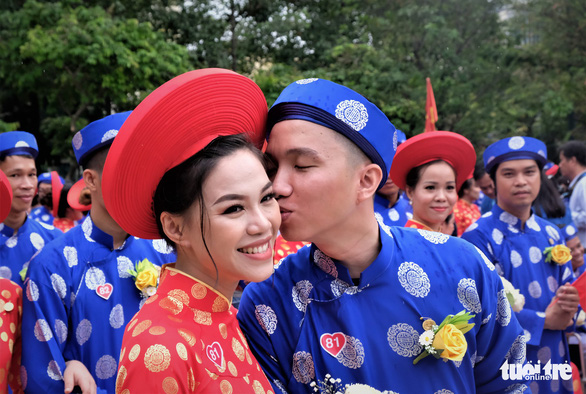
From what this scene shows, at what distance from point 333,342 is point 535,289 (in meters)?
2.41

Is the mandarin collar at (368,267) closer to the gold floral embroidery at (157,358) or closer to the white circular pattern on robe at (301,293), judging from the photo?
the white circular pattern on robe at (301,293)

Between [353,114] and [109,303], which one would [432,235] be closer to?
[353,114]

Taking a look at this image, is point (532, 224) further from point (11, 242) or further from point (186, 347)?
point (11, 242)

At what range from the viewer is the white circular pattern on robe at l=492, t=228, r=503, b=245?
404cm

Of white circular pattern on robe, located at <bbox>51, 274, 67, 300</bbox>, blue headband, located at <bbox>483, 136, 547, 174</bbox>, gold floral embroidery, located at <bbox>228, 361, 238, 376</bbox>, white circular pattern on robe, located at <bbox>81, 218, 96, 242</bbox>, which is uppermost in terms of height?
blue headband, located at <bbox>483, 136, 547, 174</bbox>

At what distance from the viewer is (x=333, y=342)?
1986 millimetres

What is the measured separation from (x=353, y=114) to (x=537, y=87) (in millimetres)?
12775

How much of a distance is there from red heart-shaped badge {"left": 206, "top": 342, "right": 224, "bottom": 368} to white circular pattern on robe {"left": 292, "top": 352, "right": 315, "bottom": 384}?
0.34 m

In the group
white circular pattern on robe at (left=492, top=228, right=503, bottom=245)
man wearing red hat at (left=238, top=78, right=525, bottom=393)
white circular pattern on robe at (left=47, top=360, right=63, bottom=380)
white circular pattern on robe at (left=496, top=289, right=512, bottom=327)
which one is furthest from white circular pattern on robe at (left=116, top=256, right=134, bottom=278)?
white circular pattern on robe at (left=492, top=228, right=503, bottom=245)

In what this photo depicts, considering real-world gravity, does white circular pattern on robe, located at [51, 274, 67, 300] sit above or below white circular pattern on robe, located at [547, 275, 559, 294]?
below

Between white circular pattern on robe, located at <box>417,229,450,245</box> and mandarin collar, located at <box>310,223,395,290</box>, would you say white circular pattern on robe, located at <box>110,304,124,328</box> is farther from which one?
white circular pattern on robe, located at <box>417,229,450,245</box>

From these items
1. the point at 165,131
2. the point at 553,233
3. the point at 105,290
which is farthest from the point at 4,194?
the point at 553,233

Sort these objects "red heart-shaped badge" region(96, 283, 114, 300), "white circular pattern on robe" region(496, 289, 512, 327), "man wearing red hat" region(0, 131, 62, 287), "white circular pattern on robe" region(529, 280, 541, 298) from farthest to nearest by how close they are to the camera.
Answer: "man wearing red hat" region(0, 131, 62, 287) < "white circular pattern on robe" region(529, 280, 541, 298) < "red heart-shaped badge" region(96, 283, 114, 300) < "white circular pattern on robe" region(496, 289, 512, 327)

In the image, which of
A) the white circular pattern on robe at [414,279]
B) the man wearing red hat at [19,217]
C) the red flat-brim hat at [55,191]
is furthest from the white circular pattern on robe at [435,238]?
the red flat-brim hat at [55,191]
